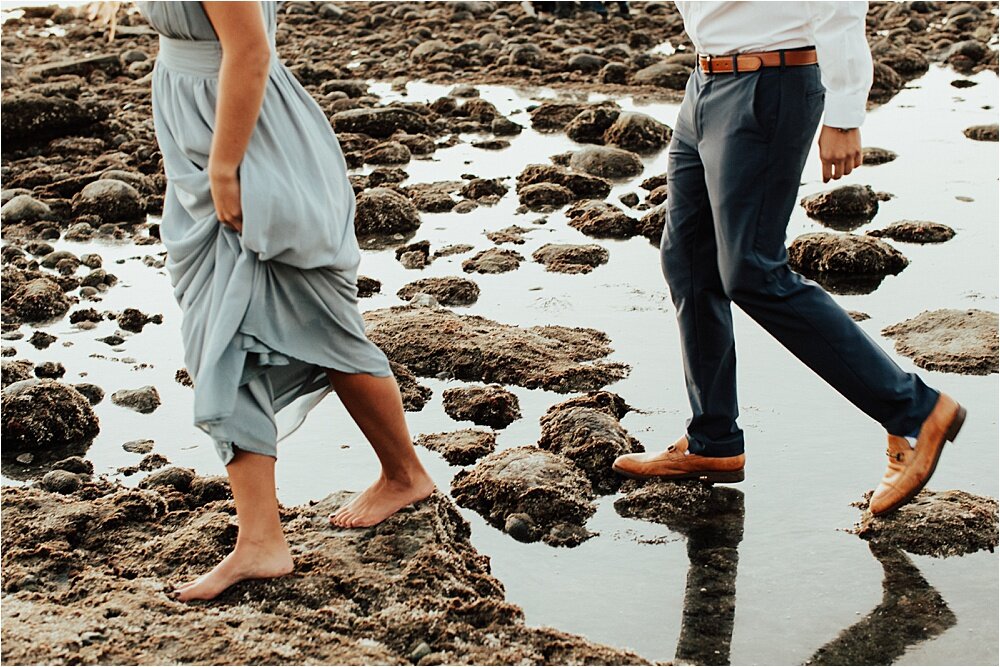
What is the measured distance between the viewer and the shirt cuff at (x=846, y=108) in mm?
3209

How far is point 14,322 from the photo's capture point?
526cm

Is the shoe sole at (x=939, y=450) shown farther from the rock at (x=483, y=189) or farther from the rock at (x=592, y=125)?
the rock at (x=592, y=125)

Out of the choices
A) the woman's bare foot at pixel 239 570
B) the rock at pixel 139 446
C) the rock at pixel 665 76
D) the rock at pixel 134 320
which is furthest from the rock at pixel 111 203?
the rock at pixel 665 76

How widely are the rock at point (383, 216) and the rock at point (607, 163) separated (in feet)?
4.49

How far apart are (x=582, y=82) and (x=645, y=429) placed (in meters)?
7.18

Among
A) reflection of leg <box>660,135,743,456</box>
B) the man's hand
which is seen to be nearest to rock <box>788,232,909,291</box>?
reflection of leg <box>660,135,743,456</box>

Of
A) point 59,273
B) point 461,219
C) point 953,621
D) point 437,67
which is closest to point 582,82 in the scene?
point 437,67

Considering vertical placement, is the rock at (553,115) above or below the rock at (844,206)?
below

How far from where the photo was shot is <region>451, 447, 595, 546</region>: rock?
3535mm

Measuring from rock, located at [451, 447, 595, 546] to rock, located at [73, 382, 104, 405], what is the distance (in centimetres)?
150

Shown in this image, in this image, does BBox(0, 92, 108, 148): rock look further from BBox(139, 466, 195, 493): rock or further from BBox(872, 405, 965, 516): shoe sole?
BBox(872, 405, 965, 516): shoe sole

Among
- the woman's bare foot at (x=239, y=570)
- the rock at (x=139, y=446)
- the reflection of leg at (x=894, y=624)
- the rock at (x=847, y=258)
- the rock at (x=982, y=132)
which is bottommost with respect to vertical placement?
the rock at (x=982, y=132)

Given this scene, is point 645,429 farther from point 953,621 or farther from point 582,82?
point 582,82

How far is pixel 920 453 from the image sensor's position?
3.34 metres
